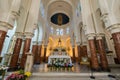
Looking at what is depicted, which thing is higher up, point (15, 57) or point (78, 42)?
point (78, 42)

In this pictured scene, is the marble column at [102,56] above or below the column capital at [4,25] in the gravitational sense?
below

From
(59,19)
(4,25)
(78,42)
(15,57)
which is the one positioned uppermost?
(59,19)

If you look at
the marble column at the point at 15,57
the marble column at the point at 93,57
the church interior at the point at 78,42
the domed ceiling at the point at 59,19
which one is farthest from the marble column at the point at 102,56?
the domed ceiling at the point at 59,19

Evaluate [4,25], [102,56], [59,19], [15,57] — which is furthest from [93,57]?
[59,19]

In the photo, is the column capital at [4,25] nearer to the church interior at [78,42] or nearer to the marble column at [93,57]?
the church interior at [78,42]

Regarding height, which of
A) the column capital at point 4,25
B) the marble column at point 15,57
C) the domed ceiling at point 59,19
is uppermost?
the domed ceiling at point 59,19

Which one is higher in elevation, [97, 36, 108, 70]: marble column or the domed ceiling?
the domed ceiling

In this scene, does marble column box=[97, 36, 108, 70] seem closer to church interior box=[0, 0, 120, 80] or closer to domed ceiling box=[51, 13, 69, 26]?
church interior box=[0, 0, 120, 80]

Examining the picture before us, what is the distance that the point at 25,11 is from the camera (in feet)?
29.0

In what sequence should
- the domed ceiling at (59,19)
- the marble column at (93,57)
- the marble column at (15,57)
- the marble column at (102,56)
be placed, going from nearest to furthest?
the marble column at (15,57) < the marble column at (102,56) < the marble column at (93,57) < the domed ceiling at (59,19)

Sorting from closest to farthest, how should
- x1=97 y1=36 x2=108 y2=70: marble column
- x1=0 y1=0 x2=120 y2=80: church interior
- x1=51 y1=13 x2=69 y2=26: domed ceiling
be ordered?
x1=0 y1=0 x2=120 y2=80: church interior < x1=97 y1=36 x2=108 y2=70: marble column < x1=51 y1=13 x2=69 y2=26: domed ceiling

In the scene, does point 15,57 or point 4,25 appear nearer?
point 4,25

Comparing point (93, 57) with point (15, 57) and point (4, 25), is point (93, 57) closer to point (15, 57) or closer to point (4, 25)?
point (15, 57)

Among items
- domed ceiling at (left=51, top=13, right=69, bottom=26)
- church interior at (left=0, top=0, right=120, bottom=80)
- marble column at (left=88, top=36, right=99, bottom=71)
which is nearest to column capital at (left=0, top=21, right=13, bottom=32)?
church interior at (left=0, top=0, right=120, bottom=80)
